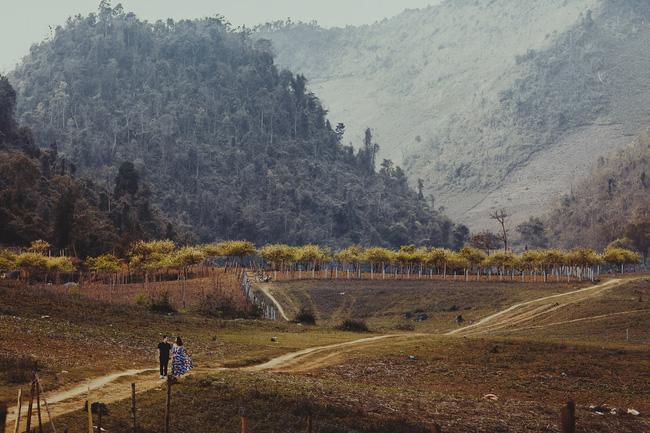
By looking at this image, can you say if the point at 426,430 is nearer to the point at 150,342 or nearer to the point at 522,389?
the point at 522,389

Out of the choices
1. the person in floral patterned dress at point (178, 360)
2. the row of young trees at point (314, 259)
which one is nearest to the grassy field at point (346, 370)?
the person in floral patterned dress at point (178, 360)

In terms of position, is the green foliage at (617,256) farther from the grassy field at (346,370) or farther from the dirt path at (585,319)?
the dirt path at (585,319)

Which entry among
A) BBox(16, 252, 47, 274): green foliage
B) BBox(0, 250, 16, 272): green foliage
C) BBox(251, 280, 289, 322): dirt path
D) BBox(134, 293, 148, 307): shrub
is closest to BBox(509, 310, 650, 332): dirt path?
BBox(251, 280, 289, 322): dirt path

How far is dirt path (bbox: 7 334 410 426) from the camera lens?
35875mm

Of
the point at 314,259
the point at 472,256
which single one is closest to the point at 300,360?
the point at 314,259

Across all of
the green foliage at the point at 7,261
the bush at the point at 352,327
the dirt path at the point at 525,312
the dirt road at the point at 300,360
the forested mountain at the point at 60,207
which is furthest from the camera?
the forested mountain at the point at 60,207

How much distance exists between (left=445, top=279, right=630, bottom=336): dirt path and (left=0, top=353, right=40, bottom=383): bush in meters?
51.4

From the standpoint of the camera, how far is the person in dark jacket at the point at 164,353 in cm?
4175

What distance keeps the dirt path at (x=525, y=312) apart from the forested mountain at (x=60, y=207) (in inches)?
2302

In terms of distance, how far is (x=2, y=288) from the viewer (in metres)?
67.5

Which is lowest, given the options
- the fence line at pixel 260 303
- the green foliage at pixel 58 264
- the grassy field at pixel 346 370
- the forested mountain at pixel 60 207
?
the grassy field at pixel 346 370

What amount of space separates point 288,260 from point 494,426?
3865 inches

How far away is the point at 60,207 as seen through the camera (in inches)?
5330

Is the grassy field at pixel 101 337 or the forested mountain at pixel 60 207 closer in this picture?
the grassy field at pixel 101 337
